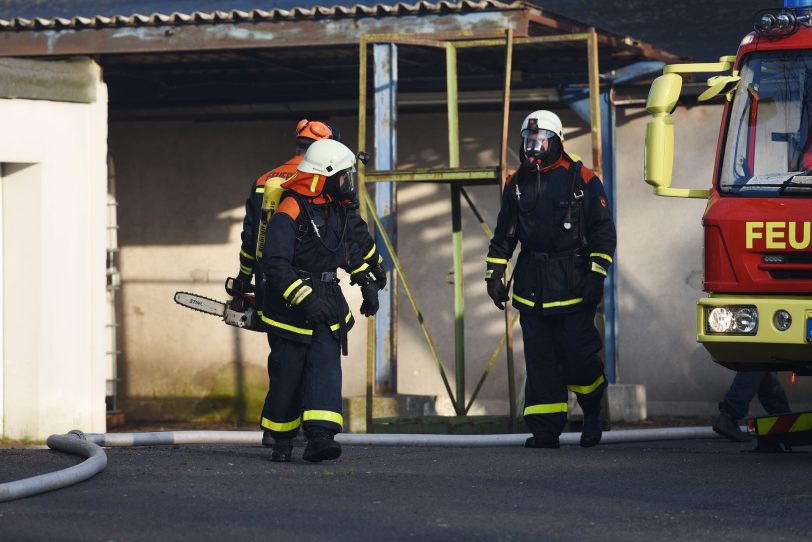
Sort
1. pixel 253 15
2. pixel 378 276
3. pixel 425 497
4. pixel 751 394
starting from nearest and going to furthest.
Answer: pixel 425 497 → pixel 378 276 → pixel 751 394 → pixel 253 15

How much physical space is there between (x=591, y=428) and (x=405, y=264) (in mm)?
5641

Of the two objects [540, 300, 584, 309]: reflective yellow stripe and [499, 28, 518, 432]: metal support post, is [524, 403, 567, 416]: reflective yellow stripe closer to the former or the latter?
[540, 300, 584, 309]: reflective yellow stripe

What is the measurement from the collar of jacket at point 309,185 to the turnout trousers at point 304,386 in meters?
0.72

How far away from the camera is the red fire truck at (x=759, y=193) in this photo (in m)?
8.16

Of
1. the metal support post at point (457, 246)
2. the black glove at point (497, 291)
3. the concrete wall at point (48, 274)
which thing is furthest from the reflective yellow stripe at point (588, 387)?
the concrete wall at point (48, 274)

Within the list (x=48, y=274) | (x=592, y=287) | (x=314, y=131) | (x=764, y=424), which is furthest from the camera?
(x=48, y=274)

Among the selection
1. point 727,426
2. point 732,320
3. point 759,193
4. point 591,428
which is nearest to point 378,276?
point 591,428

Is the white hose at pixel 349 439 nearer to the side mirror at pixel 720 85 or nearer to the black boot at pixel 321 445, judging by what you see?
the black boot at pixel 321 445

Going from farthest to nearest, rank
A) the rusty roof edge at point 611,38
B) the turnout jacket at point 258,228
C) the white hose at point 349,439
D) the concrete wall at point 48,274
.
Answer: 1. the concrete wall at point 48,274
2. the rusty roof edge at point 611,38
3. the white hose at point 349,439
4. the turnout jacket at point 258,228

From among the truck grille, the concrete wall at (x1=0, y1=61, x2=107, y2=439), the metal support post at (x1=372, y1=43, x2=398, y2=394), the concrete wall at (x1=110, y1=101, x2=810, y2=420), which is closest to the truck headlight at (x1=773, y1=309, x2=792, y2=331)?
the truck grille

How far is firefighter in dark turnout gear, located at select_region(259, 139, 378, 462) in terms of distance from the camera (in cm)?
874

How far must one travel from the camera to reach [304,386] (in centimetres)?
889

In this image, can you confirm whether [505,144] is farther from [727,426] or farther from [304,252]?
[304,252]

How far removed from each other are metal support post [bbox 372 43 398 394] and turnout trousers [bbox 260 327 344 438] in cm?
365
